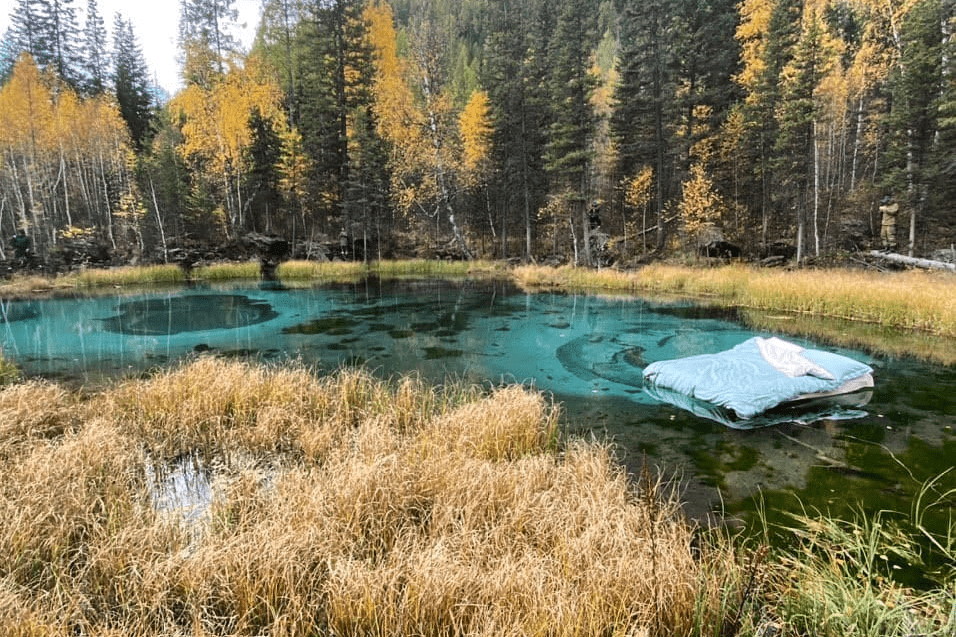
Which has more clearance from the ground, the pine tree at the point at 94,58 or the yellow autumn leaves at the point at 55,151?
the pine tree at the point at 94,58

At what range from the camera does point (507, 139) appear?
27.0 meters

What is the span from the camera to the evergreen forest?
19844 millimetres

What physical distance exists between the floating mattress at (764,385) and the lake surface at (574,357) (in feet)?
0.91

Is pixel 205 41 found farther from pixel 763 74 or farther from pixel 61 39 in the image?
pixel 763 74

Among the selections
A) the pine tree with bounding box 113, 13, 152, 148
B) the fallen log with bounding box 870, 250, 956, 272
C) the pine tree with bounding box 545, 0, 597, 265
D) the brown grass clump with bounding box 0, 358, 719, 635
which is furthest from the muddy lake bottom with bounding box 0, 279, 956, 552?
the pine tree with bounding box 113, 13, 152, 148

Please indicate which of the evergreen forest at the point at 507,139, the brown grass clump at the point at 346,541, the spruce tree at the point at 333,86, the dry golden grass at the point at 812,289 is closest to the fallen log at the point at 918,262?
the dry golden grass at the point at 812,289

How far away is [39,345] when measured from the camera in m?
10.9

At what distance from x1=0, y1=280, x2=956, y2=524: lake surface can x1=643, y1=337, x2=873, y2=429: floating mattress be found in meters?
0.28

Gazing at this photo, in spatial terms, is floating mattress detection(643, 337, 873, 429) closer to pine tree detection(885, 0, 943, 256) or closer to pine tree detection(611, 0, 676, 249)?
pine tree detection(885, 0, 943, 256)

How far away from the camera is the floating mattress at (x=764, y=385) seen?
6.25 meters

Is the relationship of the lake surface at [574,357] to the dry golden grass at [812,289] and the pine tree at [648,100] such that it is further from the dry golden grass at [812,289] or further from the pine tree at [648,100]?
the pine tree at [648,100]

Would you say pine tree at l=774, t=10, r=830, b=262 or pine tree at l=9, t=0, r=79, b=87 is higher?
pine tree at l=9, t=0, r=79, b=87

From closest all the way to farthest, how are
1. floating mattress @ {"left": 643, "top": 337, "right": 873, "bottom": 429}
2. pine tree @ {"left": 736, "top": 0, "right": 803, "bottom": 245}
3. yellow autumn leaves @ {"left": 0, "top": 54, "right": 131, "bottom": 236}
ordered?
1. floating mattress @ {"left": 643, "top": 337, "right": 873, "bottom": 429}
2. pine tree @ {"left": 736, "top": 0, "right": 803, "bottom": 245}
3. yellow autumn leaves @ {"left": 0, "top": 54, "right": 131, "bottom": 236}

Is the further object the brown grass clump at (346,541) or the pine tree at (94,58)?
the pine tree at (94,58)
